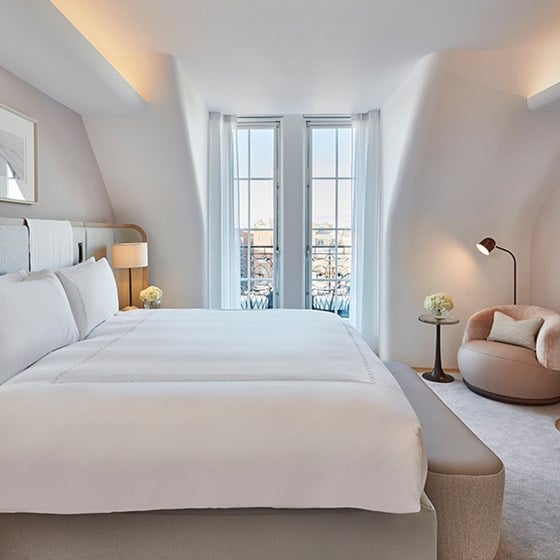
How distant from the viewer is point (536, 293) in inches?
167

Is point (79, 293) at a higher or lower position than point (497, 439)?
higher

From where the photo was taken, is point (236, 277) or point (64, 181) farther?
point (236, 277)

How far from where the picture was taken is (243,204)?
196 inches

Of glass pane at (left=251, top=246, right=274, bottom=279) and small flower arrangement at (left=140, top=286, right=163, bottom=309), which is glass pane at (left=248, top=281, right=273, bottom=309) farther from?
small flower arrangement at (left=140, top=286, right=163, bottom=309)

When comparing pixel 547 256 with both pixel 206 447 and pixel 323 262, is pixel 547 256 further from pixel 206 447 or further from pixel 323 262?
pixel 206 447

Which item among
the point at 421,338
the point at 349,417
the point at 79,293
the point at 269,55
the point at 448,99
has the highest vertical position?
the point at 269,55

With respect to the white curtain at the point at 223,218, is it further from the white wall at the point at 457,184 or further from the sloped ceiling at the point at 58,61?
the white wall at the point at 457,184

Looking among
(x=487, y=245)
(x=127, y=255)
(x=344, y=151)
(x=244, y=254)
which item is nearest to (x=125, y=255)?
(x=127, y=255)

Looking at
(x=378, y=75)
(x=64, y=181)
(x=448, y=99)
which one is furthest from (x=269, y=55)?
(x=64, y=181)

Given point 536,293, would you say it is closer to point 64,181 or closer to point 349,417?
point 349,417

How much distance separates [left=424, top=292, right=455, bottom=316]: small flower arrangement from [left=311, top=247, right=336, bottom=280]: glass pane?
1.24 metres

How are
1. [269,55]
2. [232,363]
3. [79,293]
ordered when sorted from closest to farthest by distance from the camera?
[232,363] < [79,293] < [269,55]

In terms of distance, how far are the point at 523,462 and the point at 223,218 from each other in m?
3.43

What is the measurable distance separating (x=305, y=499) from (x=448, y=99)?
313 centimetres
